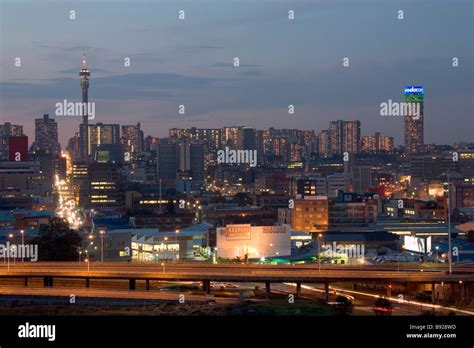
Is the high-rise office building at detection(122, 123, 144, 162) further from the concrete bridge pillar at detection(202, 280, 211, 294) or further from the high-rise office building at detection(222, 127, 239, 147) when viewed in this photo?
the concrete bridge pillar at detection(202, 280, 211, 294)

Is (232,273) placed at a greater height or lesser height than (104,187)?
Answer: lesser

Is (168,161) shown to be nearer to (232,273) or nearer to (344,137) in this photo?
(344,137)

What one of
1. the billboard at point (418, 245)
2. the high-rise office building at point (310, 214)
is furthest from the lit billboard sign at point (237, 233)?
the high-rise office building at point (310, 214)

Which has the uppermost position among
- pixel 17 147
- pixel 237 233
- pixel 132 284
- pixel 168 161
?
pixel 17 147

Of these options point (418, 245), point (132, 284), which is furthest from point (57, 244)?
point (418, 245)

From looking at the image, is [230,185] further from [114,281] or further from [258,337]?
[258,337]

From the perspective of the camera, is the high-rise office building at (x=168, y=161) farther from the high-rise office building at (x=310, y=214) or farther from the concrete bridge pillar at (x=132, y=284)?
the concrete bridge pillar at (x=132, y=284)
